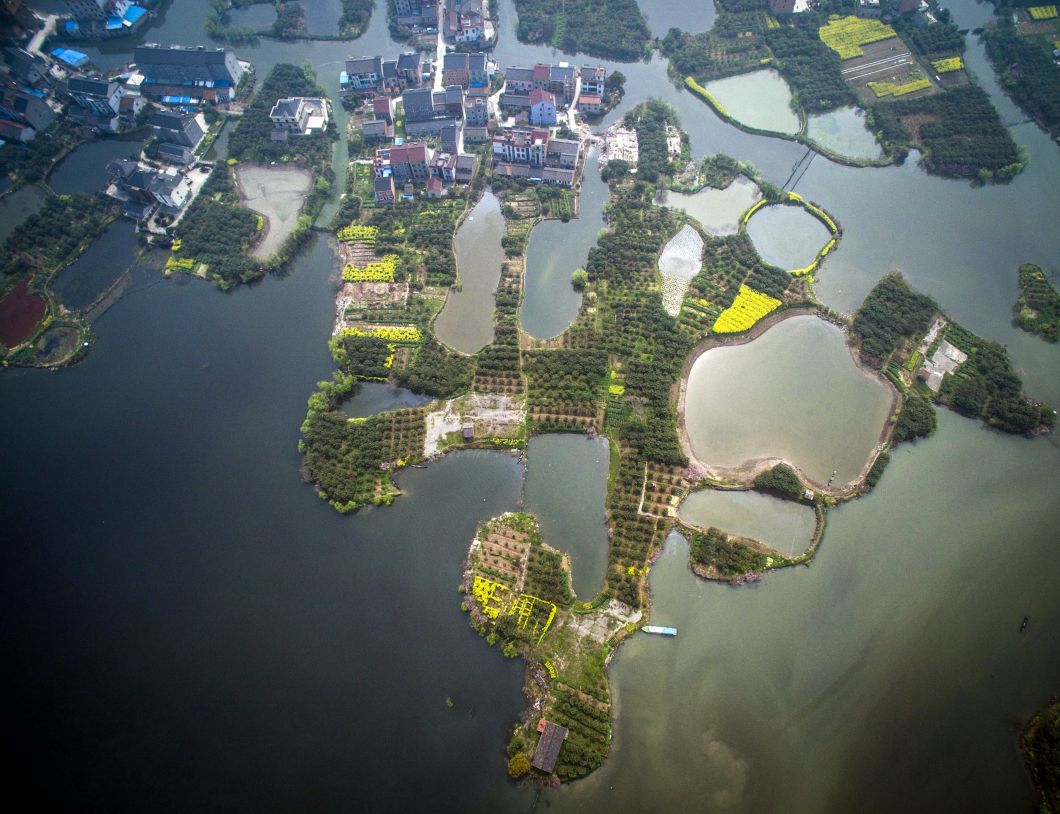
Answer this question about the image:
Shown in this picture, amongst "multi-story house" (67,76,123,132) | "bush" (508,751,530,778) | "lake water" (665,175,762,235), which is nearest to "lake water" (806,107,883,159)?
"lake water" (665,175,762,235)

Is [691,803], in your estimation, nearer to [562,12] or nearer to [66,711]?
[66,711]

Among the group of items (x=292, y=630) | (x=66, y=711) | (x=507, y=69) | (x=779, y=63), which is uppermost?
(x=779, y=63)

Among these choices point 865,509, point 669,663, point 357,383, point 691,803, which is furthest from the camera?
point 357,383

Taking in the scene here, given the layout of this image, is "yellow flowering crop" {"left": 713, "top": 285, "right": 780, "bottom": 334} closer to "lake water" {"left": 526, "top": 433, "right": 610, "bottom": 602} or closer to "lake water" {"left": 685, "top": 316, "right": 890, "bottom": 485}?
"lake water" {"left": 685, "top": 316, "right": 890, "bottom": 485}

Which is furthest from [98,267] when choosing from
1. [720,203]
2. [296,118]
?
[720,203]

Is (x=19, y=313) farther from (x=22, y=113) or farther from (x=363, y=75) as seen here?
(x=363, y=75)

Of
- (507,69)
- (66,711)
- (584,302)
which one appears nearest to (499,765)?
(66,711)

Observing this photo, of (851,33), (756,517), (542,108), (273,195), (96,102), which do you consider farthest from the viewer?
(851,33)
